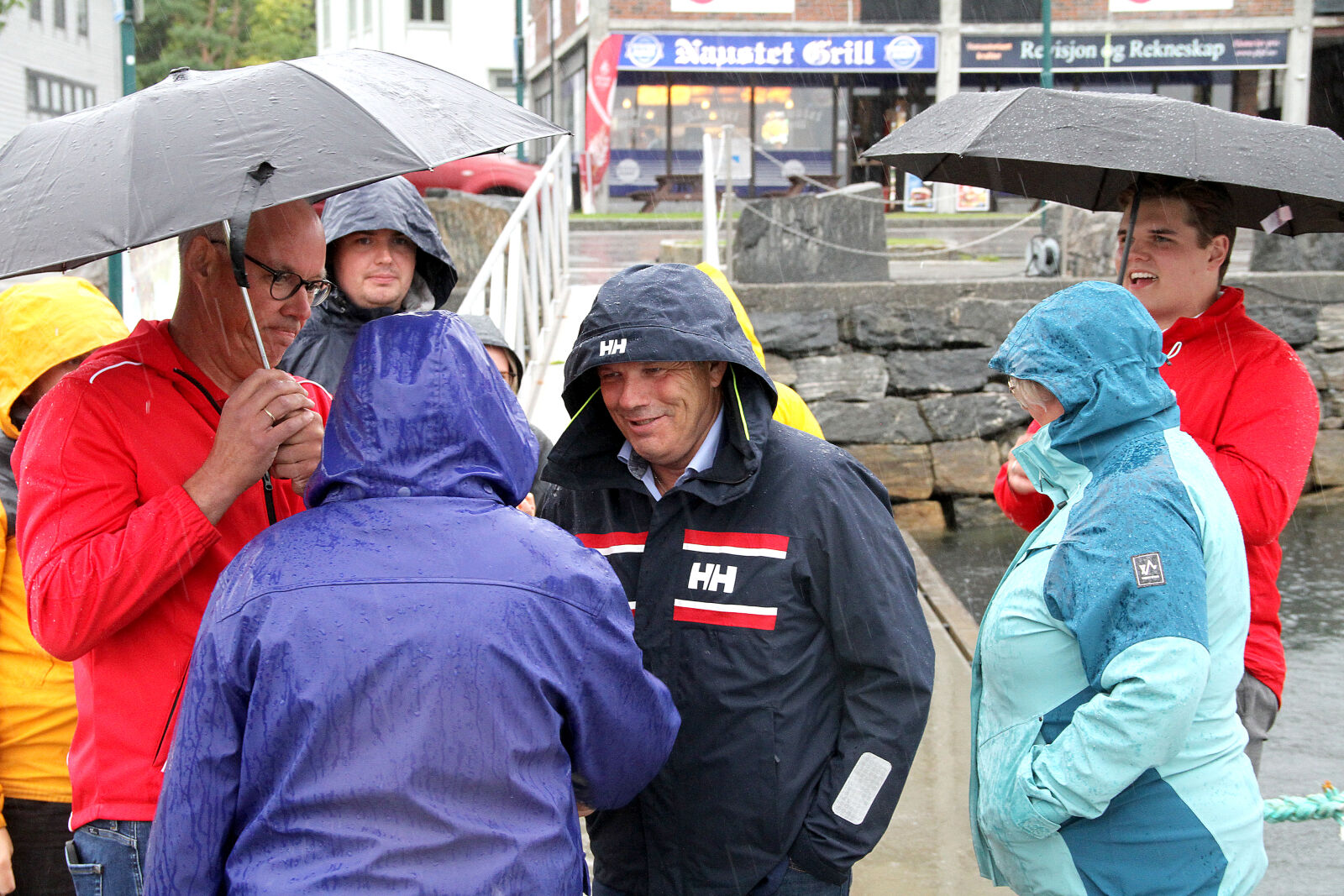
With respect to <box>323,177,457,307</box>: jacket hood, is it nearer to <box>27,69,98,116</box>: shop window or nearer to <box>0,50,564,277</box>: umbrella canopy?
<box>0,50,564,277</box>: umbrella canopy

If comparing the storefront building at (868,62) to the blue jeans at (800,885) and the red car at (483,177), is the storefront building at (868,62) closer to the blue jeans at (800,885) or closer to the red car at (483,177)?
the red car at (483,177)

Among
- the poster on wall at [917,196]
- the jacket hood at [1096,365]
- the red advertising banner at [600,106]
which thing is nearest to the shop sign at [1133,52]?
the poster on wall at [917,196]

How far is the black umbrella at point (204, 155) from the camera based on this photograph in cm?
159

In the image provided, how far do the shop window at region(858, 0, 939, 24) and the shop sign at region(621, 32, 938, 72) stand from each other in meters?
0.35

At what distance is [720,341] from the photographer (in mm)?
2170

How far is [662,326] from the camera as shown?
2.14m

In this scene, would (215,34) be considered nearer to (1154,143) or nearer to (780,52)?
(780,52)

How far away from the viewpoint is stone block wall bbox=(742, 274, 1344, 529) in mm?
9188

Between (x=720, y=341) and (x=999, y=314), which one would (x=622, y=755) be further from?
(x=999, y=314)

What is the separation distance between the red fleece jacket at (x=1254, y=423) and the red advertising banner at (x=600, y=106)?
17.6m

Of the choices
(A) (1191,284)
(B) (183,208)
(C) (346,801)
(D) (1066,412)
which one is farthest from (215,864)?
(A) (1191,284)

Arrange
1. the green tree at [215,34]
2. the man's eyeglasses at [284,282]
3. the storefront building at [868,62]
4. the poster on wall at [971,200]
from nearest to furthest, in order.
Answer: the man's eyeglasses at [284,282] < the poster on wall at [971,200] < the storefront building at [868,62] < the green tree at [215,34]

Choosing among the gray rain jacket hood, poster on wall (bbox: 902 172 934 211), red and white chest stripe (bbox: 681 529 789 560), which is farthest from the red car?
red and white chest stripe (bbox: 681 529 789 560)

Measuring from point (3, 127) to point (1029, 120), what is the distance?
26250mm
